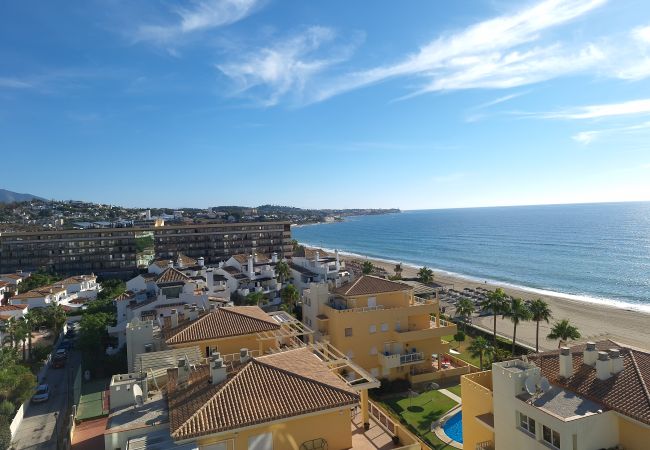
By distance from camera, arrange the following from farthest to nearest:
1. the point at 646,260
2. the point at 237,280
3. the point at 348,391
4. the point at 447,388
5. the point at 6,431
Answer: the point at 646,260, the point at 237,280, the point at 447,388, the point at 6,431, the point at 348,391

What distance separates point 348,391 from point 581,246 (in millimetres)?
144926

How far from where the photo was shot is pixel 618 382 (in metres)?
15.4

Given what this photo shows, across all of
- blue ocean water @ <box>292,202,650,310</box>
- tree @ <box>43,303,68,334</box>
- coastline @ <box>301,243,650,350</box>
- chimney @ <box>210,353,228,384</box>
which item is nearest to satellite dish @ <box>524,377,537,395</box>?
chimney @ <box>210,353,228,384</box>

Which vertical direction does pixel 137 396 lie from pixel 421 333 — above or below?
above

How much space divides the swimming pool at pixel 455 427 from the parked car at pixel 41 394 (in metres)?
30.9

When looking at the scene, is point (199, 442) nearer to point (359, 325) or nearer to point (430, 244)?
point (359, 325)

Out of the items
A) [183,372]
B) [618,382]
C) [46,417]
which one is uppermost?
[618,382]

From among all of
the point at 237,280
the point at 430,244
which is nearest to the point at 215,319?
the point at 237,280

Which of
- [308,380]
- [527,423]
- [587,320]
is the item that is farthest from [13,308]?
[587,320]

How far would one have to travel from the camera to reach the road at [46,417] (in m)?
26.7

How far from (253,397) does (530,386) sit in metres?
10.4

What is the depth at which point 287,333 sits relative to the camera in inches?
1025

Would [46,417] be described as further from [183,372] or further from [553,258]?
[553,258]

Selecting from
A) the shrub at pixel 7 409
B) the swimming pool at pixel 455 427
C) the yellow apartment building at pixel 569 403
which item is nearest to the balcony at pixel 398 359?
the swimming pool at pixel 455 427
